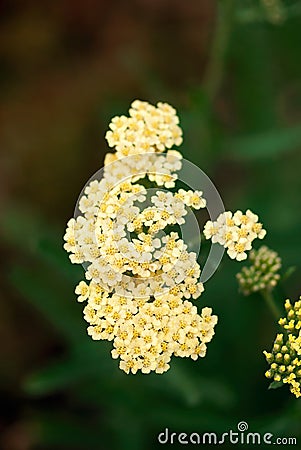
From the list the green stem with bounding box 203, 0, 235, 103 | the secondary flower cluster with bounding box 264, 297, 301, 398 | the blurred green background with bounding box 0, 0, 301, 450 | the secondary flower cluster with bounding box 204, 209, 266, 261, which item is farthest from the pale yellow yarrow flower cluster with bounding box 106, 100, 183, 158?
the green stem with bounding box 203, 0, 235, 103

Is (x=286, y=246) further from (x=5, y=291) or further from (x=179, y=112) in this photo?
(x=5, y=291)

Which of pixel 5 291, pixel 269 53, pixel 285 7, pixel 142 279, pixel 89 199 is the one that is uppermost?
pixel 269 53

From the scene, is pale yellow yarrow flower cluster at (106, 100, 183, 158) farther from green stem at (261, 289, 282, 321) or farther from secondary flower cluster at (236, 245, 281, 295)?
green stem at (261, 289, 282, 321)

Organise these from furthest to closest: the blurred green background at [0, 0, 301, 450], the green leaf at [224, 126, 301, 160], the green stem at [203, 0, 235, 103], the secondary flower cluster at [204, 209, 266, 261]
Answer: the green leaf at [224, 126, 301, 160] → the green stem at [203, 0, 235, 103] → the blurred green background at [0, 0, 301, 450] → the secondary flower cluster at [204, 209, 266, 261]

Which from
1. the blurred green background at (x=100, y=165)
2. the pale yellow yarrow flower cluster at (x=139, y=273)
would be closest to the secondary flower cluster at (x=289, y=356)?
the pale yellow yarrow flower cluster at (x=139, y=273)

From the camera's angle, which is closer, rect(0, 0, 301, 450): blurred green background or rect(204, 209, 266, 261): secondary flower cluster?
rect(204, 209, 266, 261): secondary flower cluster

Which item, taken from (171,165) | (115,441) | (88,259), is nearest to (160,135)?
(171,165)

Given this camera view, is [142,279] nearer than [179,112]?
Yes

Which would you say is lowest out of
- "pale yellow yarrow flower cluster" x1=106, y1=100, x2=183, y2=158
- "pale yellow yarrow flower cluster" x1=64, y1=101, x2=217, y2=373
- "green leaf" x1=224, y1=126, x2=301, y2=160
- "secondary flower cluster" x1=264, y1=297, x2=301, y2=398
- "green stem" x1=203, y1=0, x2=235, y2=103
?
"secondary flower cluster" x1=264, y1=297, x2=301, y2=398

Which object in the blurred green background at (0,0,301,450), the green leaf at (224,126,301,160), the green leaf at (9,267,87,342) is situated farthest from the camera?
the green leaf at (224,126,301,160)
